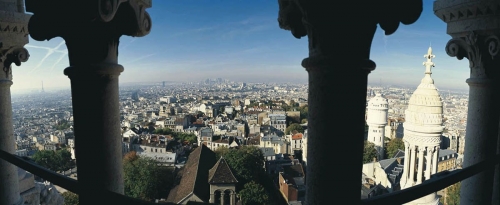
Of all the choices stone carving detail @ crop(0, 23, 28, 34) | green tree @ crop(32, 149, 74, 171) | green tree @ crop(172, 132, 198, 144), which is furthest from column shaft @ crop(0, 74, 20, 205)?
green tree @ crop(172, 132, 198, 144)

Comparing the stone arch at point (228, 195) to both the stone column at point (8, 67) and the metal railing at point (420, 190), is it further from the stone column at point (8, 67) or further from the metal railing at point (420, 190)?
the metal railing at point (420, 190)

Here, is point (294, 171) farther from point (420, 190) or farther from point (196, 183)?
point (420, 190)

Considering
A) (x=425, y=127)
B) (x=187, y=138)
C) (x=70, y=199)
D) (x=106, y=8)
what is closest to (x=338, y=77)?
(x=106, y=8)

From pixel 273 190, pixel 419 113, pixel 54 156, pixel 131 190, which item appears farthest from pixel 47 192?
pixel 54 156

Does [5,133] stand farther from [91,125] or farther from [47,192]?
[47,192]

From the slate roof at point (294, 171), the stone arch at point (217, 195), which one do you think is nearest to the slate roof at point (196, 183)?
the stone arch at point (217, 195)

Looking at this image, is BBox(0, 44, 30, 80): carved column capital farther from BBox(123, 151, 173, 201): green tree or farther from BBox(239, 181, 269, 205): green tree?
BBox(123, 151, 173, 201): green tree
